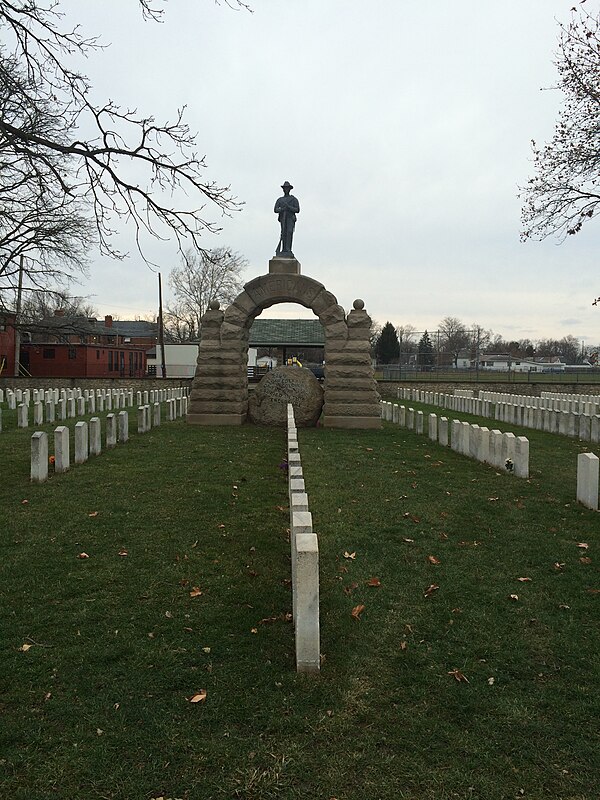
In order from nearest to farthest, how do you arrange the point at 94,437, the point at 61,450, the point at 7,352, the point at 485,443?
the point at 61,450 → the point at 485,443 → the point at 94,437 → the point at 7,352

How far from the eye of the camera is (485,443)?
1050 centimetres

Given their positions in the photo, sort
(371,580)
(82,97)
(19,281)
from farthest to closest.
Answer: (19,281), (82,97), (371,580)

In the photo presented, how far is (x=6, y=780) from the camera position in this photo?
2.48 meters

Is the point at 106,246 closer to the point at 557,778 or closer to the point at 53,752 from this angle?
the point at 53,752

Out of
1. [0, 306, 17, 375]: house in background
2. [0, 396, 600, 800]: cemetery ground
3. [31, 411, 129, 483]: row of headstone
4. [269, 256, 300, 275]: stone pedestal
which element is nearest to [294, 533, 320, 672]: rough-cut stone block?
[0, 396, 600, 800]: cemetery ground

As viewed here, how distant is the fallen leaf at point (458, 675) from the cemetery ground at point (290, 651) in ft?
0.06

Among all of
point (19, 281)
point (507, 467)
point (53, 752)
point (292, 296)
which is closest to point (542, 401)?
point (292, 296)

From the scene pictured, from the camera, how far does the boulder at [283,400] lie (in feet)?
55.1

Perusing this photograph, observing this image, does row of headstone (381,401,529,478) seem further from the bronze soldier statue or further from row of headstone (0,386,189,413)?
row of headstone (0,386,189,413)

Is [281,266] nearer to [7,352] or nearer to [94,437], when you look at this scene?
[94,437]

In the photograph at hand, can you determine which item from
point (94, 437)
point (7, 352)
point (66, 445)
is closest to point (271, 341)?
point (7, 352)

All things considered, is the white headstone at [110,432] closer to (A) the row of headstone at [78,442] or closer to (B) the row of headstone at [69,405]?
(A) the row of headstone at [78,442]

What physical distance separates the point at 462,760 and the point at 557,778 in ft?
1.32

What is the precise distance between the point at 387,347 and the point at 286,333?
2563 cm
